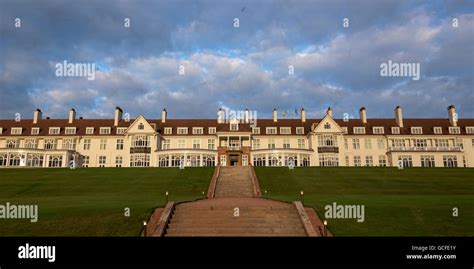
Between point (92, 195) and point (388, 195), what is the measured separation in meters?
28.9

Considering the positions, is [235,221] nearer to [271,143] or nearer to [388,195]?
[388,195]

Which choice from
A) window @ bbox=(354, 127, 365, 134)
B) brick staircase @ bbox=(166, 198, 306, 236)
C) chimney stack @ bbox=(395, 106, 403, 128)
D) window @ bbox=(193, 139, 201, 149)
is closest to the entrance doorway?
window @ bbox=(193, 139, 201, 149)

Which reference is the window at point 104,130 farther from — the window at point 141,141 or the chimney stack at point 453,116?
the chimney stack at point 453,116

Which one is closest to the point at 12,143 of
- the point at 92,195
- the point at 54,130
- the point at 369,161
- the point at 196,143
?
the point at 54,130

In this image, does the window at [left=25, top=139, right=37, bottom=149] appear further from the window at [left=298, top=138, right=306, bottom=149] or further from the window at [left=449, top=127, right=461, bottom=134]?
the window at [left=449, top=127, right=461, bottom=134]

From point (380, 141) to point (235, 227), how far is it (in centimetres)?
5854

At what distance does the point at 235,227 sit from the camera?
2072cm

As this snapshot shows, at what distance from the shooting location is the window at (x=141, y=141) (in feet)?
228

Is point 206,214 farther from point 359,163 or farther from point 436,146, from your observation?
point 436,146

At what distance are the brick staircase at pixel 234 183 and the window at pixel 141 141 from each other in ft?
77.6

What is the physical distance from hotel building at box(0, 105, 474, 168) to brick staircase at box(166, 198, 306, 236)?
41.0 meters

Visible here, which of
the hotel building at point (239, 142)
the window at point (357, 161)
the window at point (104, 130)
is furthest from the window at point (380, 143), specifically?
the window at point (104, 130)

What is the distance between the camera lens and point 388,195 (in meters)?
34.3
